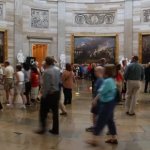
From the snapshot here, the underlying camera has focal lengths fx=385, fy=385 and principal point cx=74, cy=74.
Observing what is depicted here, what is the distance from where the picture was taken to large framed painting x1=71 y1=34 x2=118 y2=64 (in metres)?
33.7

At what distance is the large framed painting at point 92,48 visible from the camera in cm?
3369

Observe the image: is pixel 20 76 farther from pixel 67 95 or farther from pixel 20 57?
pixel 20 57

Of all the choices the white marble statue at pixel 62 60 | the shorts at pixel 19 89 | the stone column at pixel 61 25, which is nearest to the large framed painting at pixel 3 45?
the white marble statue at pixel 62 60

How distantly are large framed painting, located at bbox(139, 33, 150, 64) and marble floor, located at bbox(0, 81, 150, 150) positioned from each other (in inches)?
751

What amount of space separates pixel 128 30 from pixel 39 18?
304 inches

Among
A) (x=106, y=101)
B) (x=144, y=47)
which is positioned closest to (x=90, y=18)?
(x=144, y=47)

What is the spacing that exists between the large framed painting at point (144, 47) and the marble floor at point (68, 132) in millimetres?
19087

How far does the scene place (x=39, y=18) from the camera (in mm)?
32750

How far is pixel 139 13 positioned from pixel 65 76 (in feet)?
67.8

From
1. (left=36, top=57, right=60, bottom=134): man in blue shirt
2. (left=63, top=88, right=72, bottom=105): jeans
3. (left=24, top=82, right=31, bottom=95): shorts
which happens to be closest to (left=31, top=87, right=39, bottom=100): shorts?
(left=24, top=82, right=31, bottom=95): shorts

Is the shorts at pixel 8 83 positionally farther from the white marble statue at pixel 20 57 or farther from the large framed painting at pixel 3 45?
the white marble statue at pixel 20 57

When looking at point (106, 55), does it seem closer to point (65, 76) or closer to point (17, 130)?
point (65, 76)

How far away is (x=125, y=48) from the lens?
33.3m

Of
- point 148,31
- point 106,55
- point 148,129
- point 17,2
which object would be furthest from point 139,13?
point 148,129
